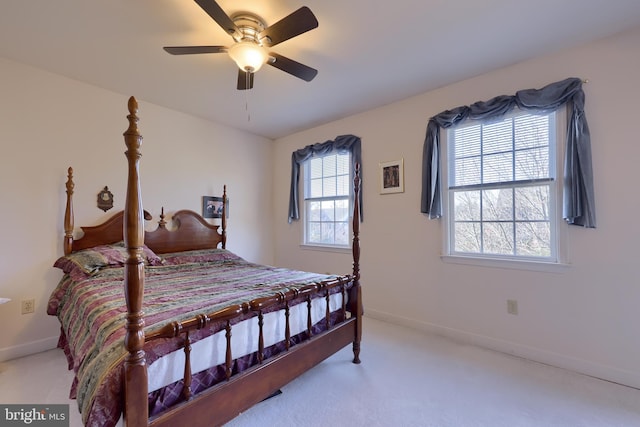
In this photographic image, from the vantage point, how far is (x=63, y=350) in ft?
8.68

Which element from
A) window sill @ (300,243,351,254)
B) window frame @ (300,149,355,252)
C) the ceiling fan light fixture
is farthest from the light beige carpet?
the ceiling fan light fixture

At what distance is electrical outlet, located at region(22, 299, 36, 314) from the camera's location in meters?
2.63

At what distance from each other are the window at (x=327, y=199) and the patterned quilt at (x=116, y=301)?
1.29 meters

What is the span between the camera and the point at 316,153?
4.17 m

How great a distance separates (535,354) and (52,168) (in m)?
4.67

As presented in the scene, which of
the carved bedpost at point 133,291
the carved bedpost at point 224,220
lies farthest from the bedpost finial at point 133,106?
the carved bedpost at point 224,220

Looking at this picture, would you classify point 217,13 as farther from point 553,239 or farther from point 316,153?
point 553,239

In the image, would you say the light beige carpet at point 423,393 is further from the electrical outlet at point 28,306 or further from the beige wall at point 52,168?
the beige wall at point 52,168

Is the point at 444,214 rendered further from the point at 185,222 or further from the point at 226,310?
the point at 185,222

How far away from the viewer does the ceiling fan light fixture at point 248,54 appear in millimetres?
1866

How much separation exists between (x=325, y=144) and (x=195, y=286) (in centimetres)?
256

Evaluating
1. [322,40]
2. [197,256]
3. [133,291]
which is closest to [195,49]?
[322,40]

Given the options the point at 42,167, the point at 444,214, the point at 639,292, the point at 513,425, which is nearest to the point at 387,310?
the point at 444,214

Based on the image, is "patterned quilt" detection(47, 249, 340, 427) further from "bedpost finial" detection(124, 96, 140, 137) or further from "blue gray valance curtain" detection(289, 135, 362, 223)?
"blue gray valance curtain" detection(289, 135, 362, 223)
